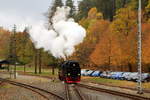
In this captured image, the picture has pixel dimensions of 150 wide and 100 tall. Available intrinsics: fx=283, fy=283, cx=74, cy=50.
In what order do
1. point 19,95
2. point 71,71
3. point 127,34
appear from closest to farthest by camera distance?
point 19,95 → point 71,71 → point 127,34

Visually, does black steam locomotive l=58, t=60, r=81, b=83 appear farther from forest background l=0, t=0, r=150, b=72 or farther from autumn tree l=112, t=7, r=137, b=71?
autumn tree l=112, t=7, r=137, b=71

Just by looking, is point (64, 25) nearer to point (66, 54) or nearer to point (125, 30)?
point (66, 54)

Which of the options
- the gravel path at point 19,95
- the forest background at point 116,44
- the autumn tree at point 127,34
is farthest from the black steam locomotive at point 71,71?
the autumn tree at point 127,34

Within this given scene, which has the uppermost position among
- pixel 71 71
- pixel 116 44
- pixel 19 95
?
pixel 116 44

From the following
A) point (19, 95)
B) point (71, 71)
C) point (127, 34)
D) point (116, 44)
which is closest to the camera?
point (19, 95)

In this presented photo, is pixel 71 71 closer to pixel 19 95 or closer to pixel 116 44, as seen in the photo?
pixel 19 95

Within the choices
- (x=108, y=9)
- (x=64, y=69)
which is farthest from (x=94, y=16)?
(x=64, y=69)

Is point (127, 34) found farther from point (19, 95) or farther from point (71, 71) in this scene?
point (19, 95)

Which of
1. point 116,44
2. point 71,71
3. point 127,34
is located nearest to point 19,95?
point 71,71

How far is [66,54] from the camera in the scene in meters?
41.1

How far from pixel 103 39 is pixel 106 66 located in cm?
621

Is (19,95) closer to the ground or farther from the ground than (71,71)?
closer to the ground

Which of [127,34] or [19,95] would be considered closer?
[19,95]

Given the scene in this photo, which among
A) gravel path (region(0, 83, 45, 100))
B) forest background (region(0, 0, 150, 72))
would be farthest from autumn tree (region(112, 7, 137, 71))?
gravel path (region(0, 83, 45, 100))
